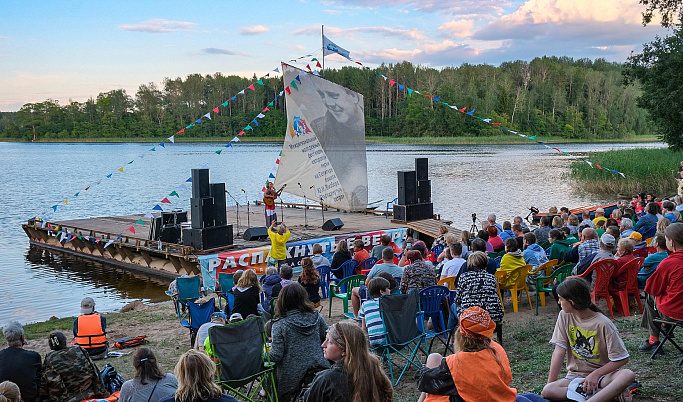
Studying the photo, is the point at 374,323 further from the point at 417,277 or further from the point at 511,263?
the point at 511,263

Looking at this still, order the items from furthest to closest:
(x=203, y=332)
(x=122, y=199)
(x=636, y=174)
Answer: (x=122, y=199) → (x=636, y=174) → (x=203, y=332)

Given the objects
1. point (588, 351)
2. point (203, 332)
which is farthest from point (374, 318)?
point (588, 351)

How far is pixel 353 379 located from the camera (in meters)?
3.41

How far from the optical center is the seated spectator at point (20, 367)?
16.4ft

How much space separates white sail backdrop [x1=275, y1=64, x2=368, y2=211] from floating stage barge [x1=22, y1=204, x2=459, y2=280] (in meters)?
1.09

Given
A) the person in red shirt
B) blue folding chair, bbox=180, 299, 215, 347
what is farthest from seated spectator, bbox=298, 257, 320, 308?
the person in red shirt

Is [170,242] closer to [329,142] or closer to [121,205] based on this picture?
[329,142]

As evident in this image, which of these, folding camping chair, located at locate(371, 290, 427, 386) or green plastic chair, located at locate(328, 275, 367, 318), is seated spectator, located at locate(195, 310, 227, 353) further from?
green plastic chair, located at locate(328, 275, 367, 318)

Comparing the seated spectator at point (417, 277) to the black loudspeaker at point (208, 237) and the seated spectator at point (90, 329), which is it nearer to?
the seated spectator at point (90, 329)

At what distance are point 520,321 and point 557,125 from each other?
8815 cm

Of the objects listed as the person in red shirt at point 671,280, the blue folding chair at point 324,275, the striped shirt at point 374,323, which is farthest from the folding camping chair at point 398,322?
the blue folding chair at point 324,275

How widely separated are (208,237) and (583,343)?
12503 mm

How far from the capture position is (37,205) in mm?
38500

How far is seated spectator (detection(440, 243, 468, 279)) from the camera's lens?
25.1 feet
